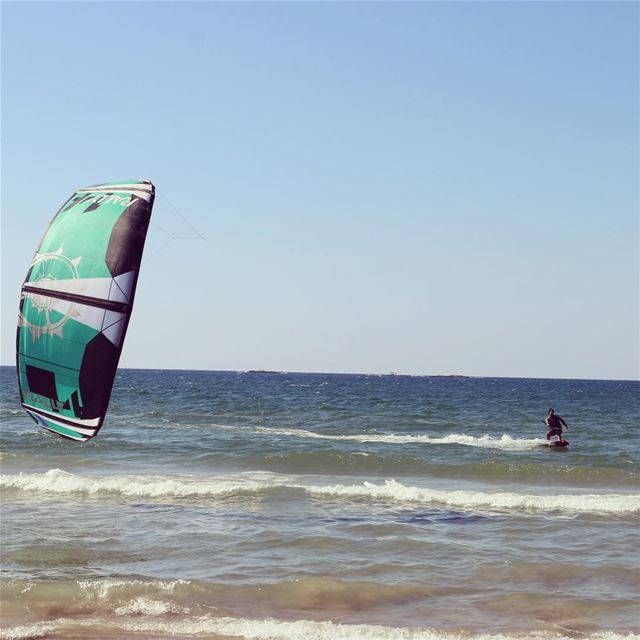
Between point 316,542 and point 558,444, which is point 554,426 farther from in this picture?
point 316,542

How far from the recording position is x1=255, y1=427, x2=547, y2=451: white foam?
97.8 ft

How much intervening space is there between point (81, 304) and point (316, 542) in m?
6.68

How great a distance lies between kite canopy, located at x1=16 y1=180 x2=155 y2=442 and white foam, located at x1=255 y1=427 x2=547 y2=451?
72.4 feet

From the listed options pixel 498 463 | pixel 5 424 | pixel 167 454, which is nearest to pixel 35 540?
pixel 167 454

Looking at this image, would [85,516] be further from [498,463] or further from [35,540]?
[498,463]

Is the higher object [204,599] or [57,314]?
[57,314]

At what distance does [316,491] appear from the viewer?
18375 mm

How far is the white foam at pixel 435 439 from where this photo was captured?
29.8 metres

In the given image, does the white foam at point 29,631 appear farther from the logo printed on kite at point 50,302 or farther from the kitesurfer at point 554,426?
the kitesurfer at point 554,426

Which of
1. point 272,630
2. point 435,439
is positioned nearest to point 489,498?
point 272,630

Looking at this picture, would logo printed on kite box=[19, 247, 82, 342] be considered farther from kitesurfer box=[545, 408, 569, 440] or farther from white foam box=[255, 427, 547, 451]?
white foam box=[255, 427, 547, 451]

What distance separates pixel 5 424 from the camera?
109 feet

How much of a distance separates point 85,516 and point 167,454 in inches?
395

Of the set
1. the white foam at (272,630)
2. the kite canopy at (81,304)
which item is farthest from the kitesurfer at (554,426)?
the kite canopy at (81,304)
